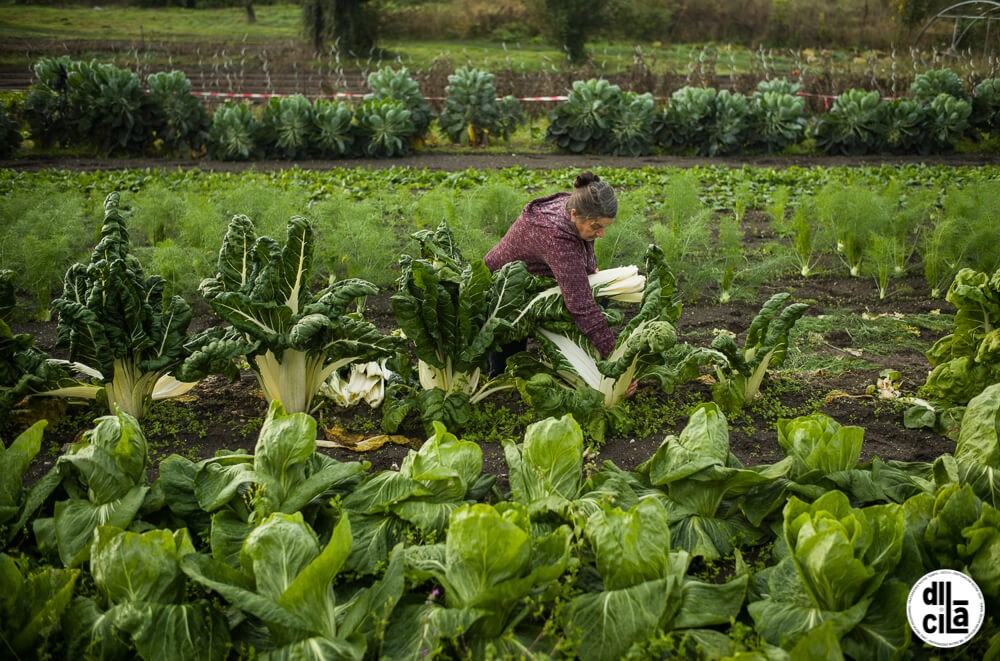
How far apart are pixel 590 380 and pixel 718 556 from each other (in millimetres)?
1536

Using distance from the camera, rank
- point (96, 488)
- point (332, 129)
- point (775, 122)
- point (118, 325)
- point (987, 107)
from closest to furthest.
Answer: point (96, 488) < point (118, 325) < point (332, 129) < point (775, 122) < point (987, 107)

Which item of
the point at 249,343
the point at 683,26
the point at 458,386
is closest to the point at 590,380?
the point at 458,386

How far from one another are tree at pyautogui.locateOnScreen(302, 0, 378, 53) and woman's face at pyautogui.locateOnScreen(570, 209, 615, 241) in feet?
78.7

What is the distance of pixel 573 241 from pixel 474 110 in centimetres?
1044

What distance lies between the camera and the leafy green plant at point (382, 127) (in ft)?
43.9

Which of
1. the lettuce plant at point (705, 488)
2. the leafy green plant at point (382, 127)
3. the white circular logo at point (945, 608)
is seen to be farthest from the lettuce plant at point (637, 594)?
the leafy green plant at point (382, 127)

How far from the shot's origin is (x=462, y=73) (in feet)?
48.0

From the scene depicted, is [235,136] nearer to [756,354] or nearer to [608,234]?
[608,234]

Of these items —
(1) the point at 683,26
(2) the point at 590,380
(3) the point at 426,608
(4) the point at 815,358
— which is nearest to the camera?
(3) the point at 426,608

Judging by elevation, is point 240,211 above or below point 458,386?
above

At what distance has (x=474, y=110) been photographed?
14.4m

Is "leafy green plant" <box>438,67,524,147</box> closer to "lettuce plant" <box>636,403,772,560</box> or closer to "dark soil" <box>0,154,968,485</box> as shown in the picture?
"dark soil" <box>0,154,968,485</box>

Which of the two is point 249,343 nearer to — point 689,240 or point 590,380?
point 590,380

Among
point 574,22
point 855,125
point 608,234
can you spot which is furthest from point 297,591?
point 574,22
